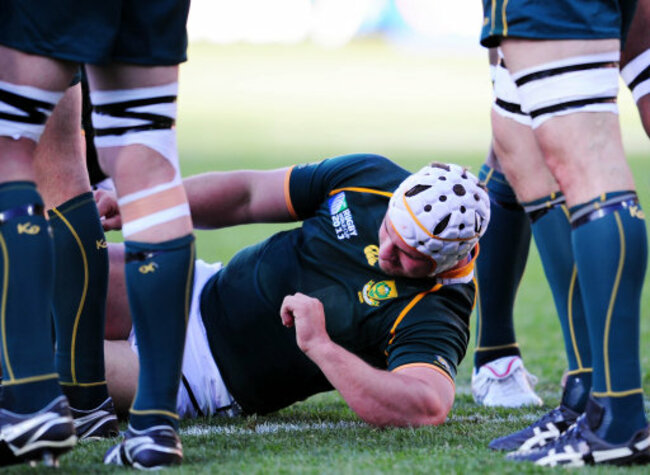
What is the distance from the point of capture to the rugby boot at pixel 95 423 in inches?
133

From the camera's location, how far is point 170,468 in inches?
109

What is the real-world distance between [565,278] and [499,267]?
1188mm

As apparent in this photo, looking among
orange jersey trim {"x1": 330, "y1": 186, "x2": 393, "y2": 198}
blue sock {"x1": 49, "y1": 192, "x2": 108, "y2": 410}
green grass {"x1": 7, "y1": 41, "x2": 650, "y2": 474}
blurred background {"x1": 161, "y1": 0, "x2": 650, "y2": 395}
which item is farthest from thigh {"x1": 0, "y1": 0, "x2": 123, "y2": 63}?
blurred background {"x1": 161, "y1": 0, "x2": 650, "y2": 395}

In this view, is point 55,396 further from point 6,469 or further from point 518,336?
point 518,336

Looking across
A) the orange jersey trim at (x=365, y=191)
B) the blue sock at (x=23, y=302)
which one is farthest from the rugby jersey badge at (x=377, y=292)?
the blue sock at (x=23, y=302)

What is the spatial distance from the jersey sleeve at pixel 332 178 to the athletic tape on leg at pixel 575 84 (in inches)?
49.3

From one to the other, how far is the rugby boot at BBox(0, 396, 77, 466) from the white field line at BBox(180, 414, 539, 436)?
0.90 meters

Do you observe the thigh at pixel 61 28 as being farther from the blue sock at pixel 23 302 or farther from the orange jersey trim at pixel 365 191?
the orange jersey trim at pixel 365 191

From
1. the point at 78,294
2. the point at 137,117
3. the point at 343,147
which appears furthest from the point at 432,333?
the point at 343,147

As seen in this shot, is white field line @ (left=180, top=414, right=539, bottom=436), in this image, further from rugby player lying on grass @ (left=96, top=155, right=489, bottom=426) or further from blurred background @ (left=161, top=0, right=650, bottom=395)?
blurred background @ (left=161, top=0, right=650, bottom=395)

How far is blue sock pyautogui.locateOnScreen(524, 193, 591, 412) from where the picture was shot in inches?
122

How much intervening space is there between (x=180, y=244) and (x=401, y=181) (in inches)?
53.1

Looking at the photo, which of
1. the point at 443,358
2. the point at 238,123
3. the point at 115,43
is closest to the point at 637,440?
the point at 443,358

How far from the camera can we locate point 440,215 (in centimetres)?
353
